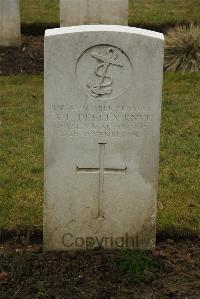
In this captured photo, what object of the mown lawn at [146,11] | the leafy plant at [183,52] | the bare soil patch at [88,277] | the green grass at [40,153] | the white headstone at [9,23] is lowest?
the bare soil patch at [88,277]

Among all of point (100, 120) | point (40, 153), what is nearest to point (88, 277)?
point (100, 120)

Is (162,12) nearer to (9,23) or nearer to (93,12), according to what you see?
(93,12)

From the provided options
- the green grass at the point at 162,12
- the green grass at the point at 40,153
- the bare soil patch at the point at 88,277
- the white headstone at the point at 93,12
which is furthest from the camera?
the green grass at the point at 162,12

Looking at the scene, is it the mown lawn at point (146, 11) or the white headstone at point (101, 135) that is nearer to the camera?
the white headstone at point (101, 135)

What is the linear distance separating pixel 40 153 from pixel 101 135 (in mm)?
2570

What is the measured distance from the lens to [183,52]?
11.6 metres

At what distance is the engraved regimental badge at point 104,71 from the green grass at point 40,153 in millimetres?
1384

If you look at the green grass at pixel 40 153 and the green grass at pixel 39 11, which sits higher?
the green grass at pixel 39 11

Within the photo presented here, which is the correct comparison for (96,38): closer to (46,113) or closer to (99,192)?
(46,113)

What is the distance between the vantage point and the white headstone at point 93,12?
12.0m

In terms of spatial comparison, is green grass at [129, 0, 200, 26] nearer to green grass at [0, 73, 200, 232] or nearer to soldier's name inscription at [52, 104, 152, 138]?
green grass at [0, 73, 200, 232]

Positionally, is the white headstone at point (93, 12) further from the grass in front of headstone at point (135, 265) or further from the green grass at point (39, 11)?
the grass in front of headstone at point (135, 265)

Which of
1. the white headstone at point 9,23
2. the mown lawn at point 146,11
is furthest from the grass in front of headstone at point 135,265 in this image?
the mown lawn at point 146,11

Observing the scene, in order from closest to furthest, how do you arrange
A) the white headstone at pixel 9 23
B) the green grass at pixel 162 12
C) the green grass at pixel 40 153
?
the green grass at pixel 40 153 → the white headstone at pixel 9 23 → the green grass at pixel 162 12
